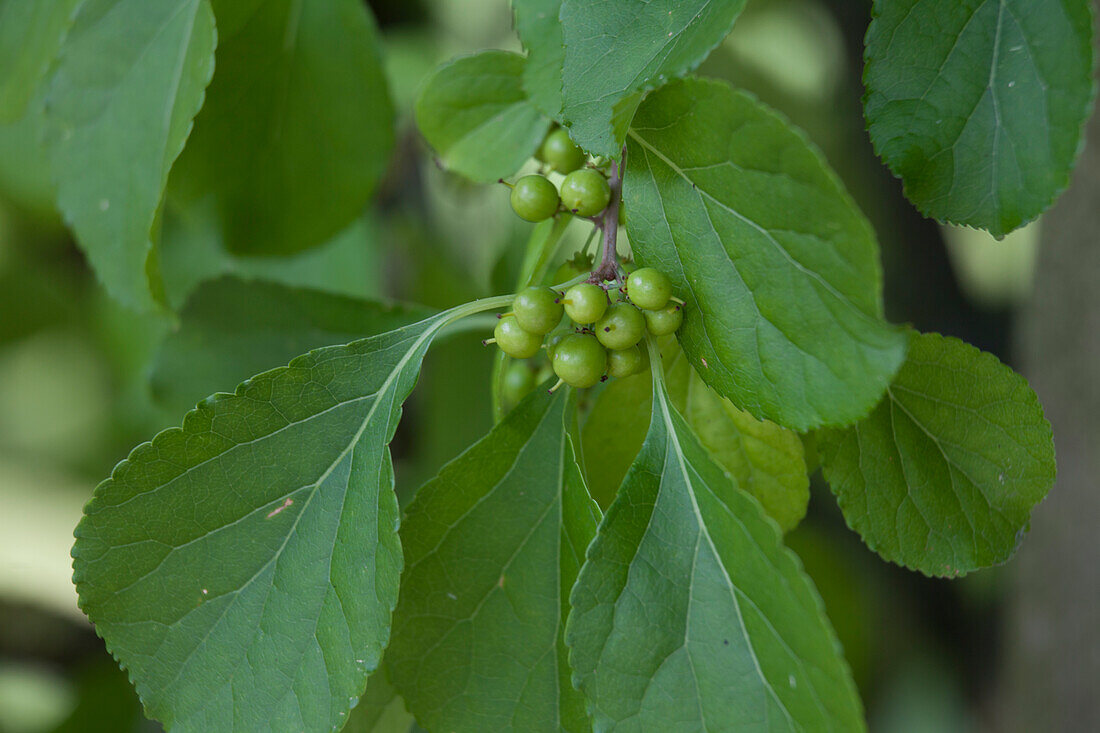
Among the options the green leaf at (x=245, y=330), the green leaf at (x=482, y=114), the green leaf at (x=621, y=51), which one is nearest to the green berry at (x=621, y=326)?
Result: the green leaf at (x=621, y=51)

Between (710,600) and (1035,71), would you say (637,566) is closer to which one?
(710,600)

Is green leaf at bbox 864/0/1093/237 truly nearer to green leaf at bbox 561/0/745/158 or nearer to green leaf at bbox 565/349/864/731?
green leaf at bbox 561/0/745/158

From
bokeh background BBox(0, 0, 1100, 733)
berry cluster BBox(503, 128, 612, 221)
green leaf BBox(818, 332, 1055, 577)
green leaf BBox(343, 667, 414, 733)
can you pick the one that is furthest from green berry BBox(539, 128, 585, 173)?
bokeh background BBox(0, 0, 1100, 733)

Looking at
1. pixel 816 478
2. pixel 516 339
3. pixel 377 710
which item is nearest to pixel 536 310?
pixel 516 339

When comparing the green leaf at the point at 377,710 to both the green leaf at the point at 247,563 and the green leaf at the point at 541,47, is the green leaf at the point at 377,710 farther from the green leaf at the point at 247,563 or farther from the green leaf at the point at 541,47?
the green leaf at the point at 541,47

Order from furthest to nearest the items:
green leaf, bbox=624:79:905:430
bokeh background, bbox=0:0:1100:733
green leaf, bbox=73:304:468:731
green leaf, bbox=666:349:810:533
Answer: bokeh background, bbox=0:0:1100:733, green leaf, bbox=666:349:810:533, green leaf, bbox=73:304:468:731, green leaf, bbox=624:79:905:430

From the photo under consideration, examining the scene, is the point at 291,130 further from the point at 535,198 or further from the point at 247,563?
the point at 247,563
